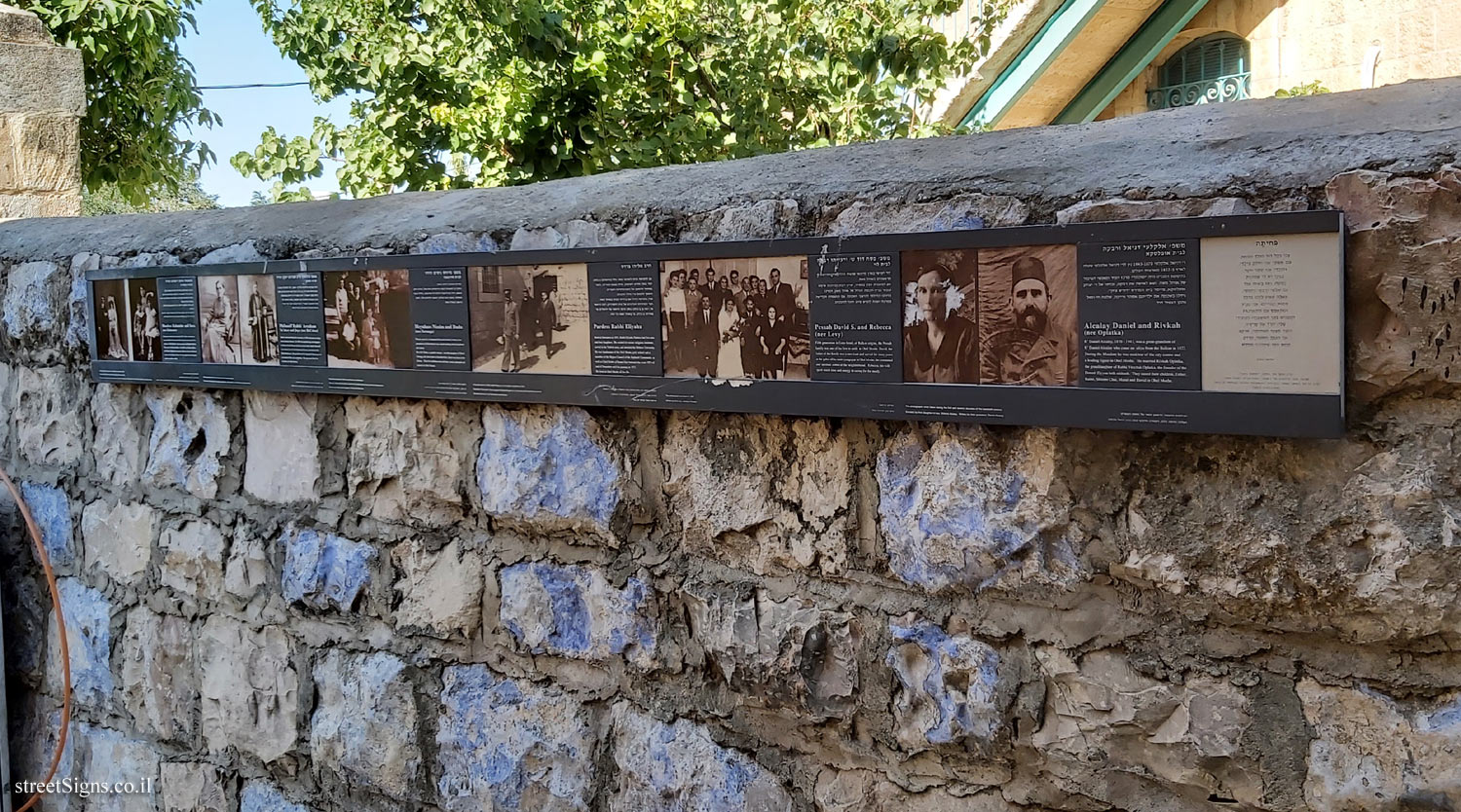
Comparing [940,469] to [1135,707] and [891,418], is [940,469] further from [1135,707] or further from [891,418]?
[1135,707]

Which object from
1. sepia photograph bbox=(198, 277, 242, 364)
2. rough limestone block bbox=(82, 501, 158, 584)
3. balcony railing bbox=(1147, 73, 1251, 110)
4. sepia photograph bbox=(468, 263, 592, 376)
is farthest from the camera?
balcony railing bbox=(1147, 73, 1251, 110)

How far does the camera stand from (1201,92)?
5867 millimetres

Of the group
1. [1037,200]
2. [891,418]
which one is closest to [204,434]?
[891,418]

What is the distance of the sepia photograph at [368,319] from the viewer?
1803 millimetres

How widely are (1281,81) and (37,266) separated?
16.6 ft

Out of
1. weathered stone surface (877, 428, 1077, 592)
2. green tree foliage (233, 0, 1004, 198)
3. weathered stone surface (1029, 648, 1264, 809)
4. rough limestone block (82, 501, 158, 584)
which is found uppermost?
green tree foliage (233, 0, 1004, 198)

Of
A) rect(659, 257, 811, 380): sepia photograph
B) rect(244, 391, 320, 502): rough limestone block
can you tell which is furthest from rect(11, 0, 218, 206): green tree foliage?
rect(659, 257, 811, 380): sepia photograph

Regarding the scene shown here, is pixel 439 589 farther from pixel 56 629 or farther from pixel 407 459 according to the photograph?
pixel 56 629

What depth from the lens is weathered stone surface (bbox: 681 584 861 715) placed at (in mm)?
1511

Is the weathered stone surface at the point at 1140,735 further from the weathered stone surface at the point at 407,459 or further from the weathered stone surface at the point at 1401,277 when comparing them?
the weathered stone surface at the point at 407,459

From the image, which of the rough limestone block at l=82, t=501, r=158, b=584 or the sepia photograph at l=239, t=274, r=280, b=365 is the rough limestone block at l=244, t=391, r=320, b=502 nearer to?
the sepia photograph at l=239, t=274, r=280, b=365

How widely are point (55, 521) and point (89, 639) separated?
0.26 meters

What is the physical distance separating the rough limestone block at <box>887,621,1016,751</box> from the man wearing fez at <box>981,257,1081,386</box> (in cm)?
35

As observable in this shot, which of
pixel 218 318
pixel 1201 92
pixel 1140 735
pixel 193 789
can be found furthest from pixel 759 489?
pixel 1201 92
